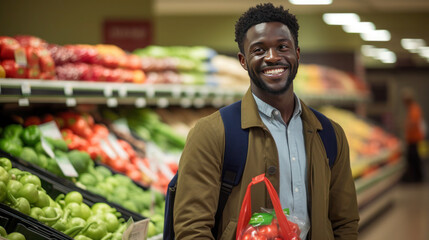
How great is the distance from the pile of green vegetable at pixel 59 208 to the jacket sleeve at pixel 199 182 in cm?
91

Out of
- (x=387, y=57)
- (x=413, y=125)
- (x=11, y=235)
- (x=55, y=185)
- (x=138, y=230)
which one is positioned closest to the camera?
(x=11, y=235)

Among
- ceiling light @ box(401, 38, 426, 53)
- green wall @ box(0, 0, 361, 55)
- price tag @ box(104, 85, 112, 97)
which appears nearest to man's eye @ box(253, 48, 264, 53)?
price tag @ box(104, 85, 112, 97)

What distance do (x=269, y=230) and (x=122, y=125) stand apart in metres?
3.39

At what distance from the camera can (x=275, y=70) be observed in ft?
6.70

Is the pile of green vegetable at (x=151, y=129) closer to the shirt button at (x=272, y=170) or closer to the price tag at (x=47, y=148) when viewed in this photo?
the price tag at (x=47, y=148)

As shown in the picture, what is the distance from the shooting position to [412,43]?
47.1ft

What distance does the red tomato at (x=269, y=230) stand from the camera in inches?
77.6

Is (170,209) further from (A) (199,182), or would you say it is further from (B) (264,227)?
(B) (264,227)

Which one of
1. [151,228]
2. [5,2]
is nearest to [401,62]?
[5,2]

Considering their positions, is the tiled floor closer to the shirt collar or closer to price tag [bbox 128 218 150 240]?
price tag [bbox 128 218 150 240]

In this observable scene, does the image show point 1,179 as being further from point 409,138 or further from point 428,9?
point 409,138

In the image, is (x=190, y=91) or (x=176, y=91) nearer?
(x=176, y=91)

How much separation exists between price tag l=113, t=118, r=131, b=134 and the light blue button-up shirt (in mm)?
3136

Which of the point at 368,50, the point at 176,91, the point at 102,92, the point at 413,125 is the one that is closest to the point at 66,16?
the point at 176,91
